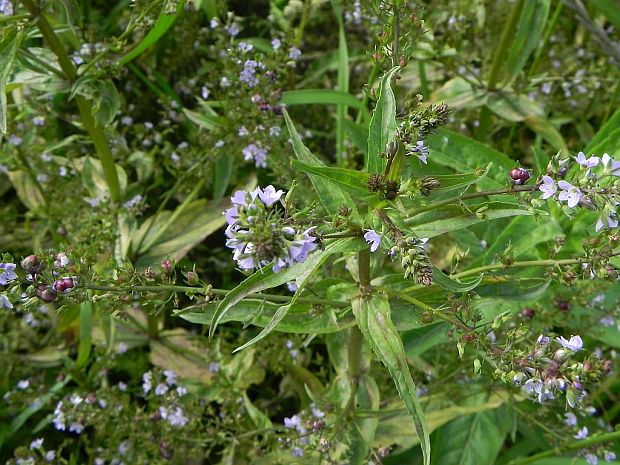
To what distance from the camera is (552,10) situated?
15.2 feet

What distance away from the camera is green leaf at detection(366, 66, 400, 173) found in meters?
1.89

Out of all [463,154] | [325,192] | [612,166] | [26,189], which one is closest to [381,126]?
[325,192]

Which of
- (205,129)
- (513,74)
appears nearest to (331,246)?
(205,129)

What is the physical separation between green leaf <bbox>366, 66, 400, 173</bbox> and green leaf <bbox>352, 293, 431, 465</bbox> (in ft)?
1.49

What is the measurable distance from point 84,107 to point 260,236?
2.08 m

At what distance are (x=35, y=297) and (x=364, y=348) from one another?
142cm

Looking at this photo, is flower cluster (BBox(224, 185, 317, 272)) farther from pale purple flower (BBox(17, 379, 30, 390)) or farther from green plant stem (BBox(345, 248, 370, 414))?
pale purple flower (BBox(17, 379, 30, 390))

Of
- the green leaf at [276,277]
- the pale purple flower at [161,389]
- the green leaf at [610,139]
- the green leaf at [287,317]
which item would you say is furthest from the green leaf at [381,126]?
the pale purple flower at [161,389]

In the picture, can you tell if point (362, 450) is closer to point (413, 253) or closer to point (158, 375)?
point (158, 375)

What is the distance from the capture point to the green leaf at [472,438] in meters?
3.08

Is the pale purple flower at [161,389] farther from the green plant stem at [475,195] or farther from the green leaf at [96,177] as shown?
the green plant stem at [475,195]

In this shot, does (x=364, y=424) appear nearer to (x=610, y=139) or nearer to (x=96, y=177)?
(x=610, y=139)

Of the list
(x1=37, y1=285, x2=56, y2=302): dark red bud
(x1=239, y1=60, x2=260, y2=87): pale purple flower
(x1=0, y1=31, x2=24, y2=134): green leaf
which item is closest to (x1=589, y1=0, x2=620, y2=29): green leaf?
(x1=239, y1=60, x2=260, y2=87): pale purple flower

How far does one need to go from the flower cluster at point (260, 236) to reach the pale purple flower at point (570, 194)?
68cm
